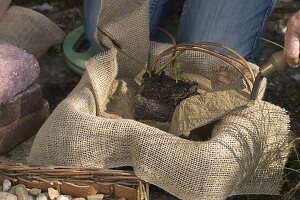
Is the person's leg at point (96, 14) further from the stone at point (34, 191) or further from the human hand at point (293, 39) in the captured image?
the human hand at point (293, 39)

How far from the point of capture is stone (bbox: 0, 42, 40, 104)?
1.64 m

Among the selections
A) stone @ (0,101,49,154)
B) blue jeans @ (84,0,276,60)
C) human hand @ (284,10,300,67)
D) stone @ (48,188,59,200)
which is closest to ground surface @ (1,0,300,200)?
stone @ (0,101,49,154)

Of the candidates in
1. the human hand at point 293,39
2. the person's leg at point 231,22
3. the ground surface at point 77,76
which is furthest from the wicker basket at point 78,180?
the person's leg at point 231,22

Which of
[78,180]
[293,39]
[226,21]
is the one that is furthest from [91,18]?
[293,39]

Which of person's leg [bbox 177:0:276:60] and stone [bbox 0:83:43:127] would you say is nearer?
stone [bbox 0:83:43:127]

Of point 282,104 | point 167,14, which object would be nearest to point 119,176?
point 282,104

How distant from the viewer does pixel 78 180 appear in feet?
5.04

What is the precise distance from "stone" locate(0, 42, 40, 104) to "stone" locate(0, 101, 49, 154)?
10cm

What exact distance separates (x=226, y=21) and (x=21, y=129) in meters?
0.69

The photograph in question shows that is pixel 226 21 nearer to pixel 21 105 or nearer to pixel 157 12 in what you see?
pixel 157 12

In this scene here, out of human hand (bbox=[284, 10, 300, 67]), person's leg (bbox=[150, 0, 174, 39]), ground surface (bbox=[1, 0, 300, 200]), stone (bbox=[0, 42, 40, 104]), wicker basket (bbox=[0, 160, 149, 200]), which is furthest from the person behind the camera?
person's leg (bbox=[150, 0, 174, 39])

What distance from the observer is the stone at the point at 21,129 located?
1727 millimetres

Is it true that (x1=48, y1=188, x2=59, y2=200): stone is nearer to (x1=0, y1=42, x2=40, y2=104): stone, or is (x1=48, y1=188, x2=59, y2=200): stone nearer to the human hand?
(x1=0, y1=42, x2=40, y2=104): stone

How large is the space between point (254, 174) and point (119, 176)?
328mm
